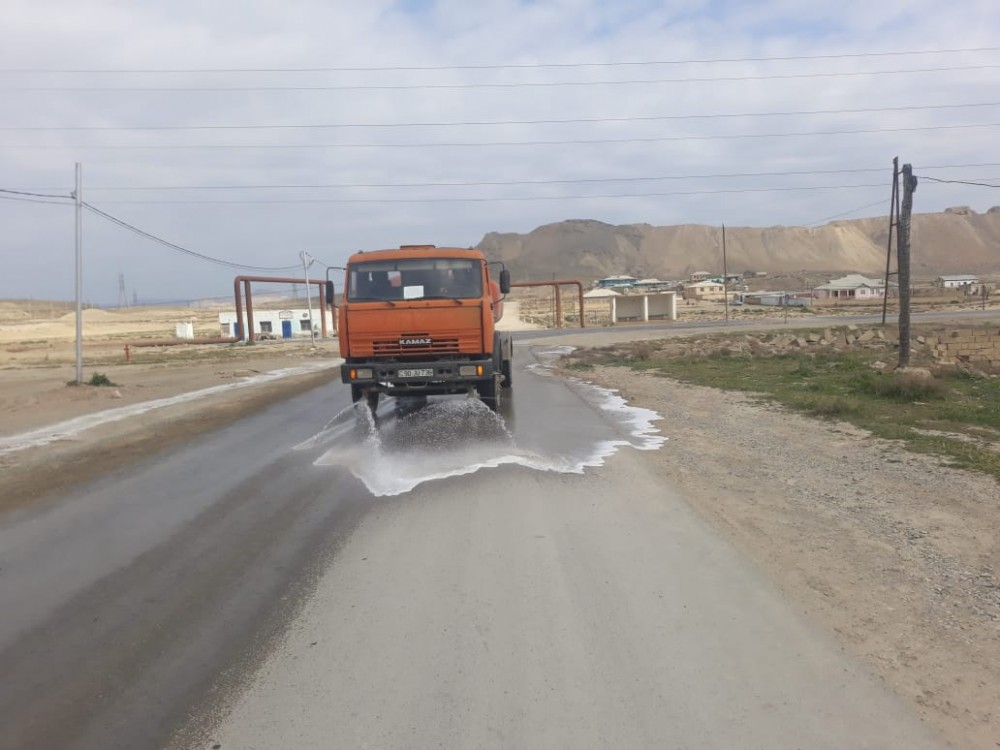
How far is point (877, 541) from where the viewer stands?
5848 millimetres

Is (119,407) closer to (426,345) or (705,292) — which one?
(426,345)

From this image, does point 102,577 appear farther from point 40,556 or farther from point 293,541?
point 293,541

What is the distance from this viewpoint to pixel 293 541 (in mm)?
6184

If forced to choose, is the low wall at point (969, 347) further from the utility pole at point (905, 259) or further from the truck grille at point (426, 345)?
the truck grille at point (426, 345)

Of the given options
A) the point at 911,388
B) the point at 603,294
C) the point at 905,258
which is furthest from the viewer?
the point at 603,294

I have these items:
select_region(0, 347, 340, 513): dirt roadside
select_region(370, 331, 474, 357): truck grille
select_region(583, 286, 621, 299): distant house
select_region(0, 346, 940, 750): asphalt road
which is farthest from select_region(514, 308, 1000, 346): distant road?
select_region(0, 346, 940, 750): asphalt road

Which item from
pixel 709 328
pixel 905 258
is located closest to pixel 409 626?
pixel 905 258

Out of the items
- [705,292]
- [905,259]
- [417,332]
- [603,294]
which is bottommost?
[417,332]

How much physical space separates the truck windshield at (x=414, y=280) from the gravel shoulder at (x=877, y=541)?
3.91 metres

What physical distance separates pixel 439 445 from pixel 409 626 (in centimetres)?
568

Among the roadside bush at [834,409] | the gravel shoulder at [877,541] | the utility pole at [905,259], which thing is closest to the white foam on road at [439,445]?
the gravel shoulder at [877,541]

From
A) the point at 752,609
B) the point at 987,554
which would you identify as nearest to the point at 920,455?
the point at 987,554

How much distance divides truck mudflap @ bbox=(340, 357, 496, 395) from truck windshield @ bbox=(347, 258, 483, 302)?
40.8 inches

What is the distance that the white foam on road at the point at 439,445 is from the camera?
8.59 metres
